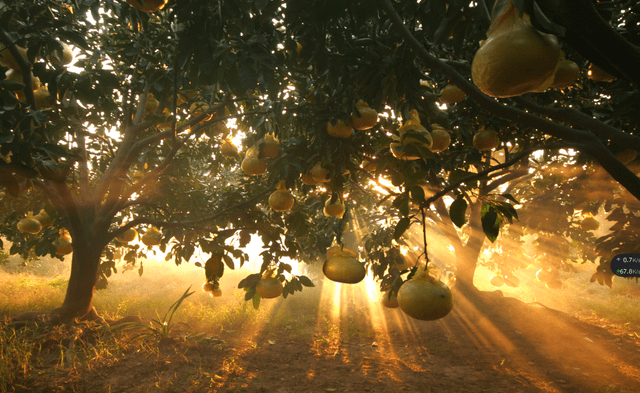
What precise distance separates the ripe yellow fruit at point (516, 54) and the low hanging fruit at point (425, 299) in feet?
3.01

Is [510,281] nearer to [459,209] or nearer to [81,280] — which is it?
[459,209]

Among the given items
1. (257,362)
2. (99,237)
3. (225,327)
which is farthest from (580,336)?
(99,237)

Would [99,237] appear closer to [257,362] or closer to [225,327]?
[257,362]

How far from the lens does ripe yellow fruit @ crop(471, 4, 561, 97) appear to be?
28.8 inches

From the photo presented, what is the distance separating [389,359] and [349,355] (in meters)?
0.68

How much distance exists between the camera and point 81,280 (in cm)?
435

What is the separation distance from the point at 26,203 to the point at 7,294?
22.3ft

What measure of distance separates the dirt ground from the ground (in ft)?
0.06

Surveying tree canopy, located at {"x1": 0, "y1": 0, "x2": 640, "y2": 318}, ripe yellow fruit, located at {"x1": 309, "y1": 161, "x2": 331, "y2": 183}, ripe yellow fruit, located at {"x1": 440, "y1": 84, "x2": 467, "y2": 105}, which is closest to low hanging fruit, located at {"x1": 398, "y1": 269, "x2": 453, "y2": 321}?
tree canopy, located at {"x1": 0, "y1": 0, "x2": 640, "y2": 318}

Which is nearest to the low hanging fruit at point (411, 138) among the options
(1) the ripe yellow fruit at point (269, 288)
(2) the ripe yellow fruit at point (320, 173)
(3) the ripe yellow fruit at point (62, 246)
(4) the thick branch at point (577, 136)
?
(4) the thick branch at point (577, 136)

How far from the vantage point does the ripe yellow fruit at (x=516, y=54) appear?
0.73 meters

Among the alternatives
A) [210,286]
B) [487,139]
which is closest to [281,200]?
[487,139]

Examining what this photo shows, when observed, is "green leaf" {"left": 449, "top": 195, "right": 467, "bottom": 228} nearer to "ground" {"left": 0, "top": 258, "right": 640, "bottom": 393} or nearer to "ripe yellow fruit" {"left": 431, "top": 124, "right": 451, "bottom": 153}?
"ripe yellow fruit" {"left": 431, "top": 124, "right": 451, "bottom": 153}

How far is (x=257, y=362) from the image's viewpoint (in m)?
4.59
